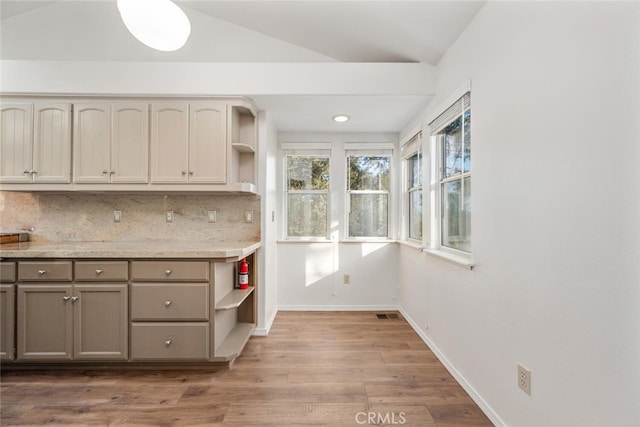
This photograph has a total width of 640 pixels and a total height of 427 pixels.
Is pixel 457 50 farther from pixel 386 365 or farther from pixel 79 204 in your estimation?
pixel 79 204

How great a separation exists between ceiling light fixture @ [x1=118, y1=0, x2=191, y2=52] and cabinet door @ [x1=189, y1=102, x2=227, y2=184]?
0.98 m

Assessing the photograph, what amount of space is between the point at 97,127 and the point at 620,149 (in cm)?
336

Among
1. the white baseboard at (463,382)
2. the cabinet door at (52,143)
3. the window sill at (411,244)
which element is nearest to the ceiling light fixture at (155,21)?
the cabinet door at (52,143)

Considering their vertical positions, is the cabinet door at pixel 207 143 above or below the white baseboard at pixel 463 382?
above

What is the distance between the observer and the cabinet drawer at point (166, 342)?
2283mm

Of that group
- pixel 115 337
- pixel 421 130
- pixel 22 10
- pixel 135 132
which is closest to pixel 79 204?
pixel 135 132

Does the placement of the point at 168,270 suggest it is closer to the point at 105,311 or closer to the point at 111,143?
the point at 105,311

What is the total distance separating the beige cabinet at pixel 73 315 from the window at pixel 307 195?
6.55ft

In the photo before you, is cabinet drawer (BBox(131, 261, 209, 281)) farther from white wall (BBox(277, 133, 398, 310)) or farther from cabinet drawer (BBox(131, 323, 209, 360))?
white wall (BBox(277, 133, 398, 310))

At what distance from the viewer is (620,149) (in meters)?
1.02

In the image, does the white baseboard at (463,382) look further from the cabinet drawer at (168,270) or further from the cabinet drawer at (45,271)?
the cabinet drawer at (45,271)

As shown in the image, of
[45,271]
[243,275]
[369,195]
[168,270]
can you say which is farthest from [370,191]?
[45,271]

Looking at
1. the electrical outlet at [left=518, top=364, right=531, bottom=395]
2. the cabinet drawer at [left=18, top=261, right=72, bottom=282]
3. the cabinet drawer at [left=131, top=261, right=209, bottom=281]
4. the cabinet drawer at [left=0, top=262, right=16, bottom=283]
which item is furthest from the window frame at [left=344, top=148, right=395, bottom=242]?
the cabinet drawer at [left=0, top=262, right=16, bottom=283]

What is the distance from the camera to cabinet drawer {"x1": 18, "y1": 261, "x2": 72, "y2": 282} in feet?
7.45
